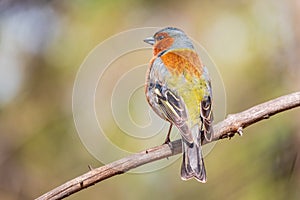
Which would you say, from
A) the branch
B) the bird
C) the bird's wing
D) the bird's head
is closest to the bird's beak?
the bird's head

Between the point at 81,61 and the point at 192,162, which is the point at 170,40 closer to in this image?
the point at 192,162

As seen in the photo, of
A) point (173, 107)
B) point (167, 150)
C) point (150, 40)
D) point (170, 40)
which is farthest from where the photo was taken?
point (150, 40)

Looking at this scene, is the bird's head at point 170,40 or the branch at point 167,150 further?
the bird's head at point 170,40

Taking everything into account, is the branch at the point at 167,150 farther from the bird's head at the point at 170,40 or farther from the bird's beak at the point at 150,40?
the bird's beak at the point at 150,40

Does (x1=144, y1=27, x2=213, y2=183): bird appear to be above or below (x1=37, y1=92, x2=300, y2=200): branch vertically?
above

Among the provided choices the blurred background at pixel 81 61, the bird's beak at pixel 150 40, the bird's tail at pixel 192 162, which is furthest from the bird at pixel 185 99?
the blurred background at pixel 81 61

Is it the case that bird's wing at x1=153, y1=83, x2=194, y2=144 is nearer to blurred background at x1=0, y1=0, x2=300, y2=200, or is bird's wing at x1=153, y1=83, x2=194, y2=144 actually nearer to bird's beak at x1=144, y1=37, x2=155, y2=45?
bird's beak at x1=144, y1=37, x2=155, y2=45

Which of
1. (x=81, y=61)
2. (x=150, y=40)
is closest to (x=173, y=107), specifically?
(x=150, y=40)
